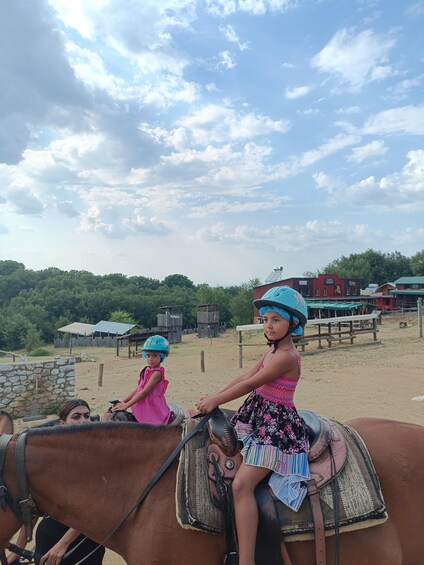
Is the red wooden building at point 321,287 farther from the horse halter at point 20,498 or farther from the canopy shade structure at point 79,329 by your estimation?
the horse halter at point 20,498

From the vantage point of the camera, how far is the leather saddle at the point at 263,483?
204cm

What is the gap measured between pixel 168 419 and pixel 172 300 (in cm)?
6015

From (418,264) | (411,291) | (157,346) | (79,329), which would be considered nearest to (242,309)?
(79,329)

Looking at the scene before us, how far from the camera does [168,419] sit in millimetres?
4293

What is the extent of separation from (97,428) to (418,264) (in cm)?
7234

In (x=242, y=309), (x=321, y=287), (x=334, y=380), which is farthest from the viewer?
(x=242, y=309)

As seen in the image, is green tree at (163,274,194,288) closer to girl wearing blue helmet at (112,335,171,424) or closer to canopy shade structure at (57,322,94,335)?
canopy shade structure at (57,322,94,335)

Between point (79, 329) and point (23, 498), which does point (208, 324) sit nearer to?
point (79, 329)

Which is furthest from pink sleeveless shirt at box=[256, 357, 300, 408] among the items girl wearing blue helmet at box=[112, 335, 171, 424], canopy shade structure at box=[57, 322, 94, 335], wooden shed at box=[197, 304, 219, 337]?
canopy shade structure at box=[57, 322, 94, 335]

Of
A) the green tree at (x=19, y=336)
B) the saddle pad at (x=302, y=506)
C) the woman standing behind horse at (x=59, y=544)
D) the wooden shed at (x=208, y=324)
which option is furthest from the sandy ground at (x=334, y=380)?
the green tree at (x=19, y=336)

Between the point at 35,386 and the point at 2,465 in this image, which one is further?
the point at 35,386

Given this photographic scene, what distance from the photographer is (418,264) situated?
6544cm

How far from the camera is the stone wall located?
10.1 meters

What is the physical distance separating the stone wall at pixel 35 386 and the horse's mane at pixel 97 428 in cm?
902
